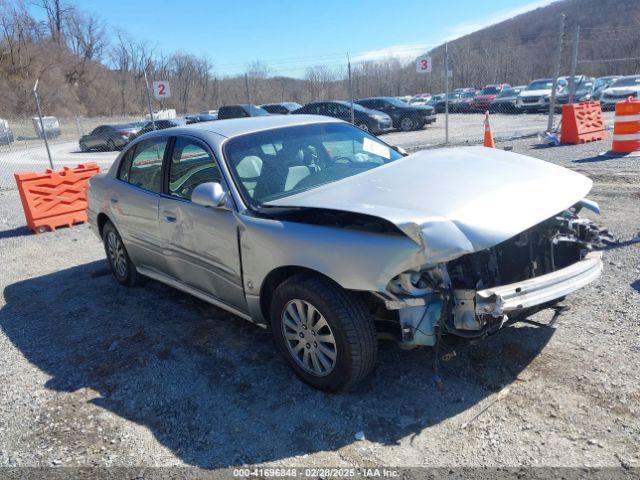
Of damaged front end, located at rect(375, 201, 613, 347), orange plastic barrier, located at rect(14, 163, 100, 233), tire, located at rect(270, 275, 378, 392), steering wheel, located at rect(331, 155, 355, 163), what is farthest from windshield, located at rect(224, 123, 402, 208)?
orange plastic barrier, located at rect(14, 163, 100, 233)

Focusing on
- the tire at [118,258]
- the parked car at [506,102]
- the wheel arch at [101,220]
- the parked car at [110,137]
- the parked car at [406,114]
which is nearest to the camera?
the tire at [118,258]

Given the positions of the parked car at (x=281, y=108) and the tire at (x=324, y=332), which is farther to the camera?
the parked car at (x=281, y=108)

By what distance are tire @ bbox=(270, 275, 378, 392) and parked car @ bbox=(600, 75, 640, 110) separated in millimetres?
24454

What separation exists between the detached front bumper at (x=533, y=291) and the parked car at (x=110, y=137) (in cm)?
2444

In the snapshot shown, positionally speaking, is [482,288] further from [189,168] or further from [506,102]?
[506,102]

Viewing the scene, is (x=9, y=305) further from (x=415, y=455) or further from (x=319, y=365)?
(x=415, y=455)

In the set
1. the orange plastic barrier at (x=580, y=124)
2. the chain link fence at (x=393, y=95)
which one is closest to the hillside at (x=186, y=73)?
the chain link fence at (x=393, y=95)

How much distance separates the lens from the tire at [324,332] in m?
2.92

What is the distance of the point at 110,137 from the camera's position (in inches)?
987

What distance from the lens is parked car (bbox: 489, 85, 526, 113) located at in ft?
92.6

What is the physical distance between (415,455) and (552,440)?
73cm

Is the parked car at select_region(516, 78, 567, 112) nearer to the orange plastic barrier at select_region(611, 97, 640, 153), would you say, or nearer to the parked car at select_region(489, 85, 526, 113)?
the parked car at select_region(489, 85, 526, 113)

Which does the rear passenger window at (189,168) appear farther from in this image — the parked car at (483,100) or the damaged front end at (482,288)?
the parked car at (483,100)

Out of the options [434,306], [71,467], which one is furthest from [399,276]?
[71,467]
